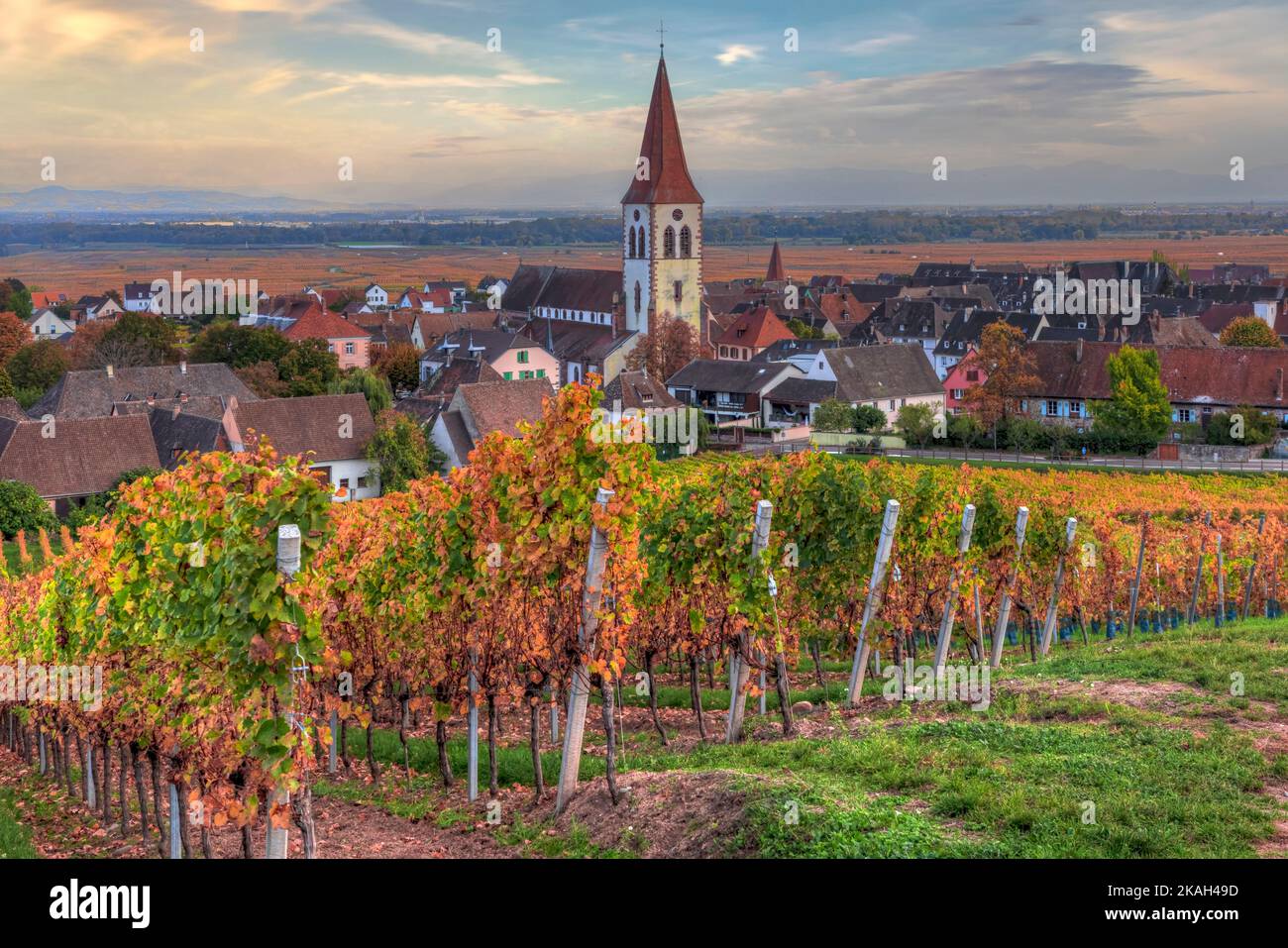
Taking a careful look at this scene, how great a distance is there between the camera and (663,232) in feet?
346

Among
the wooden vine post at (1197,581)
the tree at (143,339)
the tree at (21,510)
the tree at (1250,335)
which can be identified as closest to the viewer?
the wooden vine post at (1197,581)

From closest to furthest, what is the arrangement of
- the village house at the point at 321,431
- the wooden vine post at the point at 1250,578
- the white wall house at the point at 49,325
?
the wooden vine post at the point at 1250,578
the village house at the point at 321,431
the white wall house at the point at 49,325

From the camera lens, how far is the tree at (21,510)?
154 ft

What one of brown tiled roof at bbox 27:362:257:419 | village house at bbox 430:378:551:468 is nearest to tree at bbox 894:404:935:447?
village house at bbox 430:378:551:468

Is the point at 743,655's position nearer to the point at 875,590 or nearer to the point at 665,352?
the point at 875,590

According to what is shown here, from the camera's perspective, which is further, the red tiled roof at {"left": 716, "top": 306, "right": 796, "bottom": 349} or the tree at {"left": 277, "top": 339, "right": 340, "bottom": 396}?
the red tiled roof at {"left": 716, "top": 306, "right": 796, "bottom": 349}

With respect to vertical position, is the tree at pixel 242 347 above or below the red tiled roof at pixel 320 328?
below

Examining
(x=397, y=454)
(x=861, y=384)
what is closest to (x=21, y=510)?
(x=397, y=454)

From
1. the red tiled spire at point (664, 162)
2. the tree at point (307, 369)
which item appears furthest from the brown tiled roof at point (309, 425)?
the red tiled spire at point (664, 162)

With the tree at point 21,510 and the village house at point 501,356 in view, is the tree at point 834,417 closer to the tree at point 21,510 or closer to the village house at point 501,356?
the village house at point 501,356

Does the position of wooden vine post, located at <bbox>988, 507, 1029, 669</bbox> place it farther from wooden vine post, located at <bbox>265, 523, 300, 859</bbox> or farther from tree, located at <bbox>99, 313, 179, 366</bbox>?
tree, located at <bbox>99, 313, 179, 366</bbox>

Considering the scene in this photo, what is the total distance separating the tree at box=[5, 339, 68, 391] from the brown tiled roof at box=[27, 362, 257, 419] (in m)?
14.0

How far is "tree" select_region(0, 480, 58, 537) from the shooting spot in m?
46.8

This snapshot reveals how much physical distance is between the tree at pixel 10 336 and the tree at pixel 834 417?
50.3m
